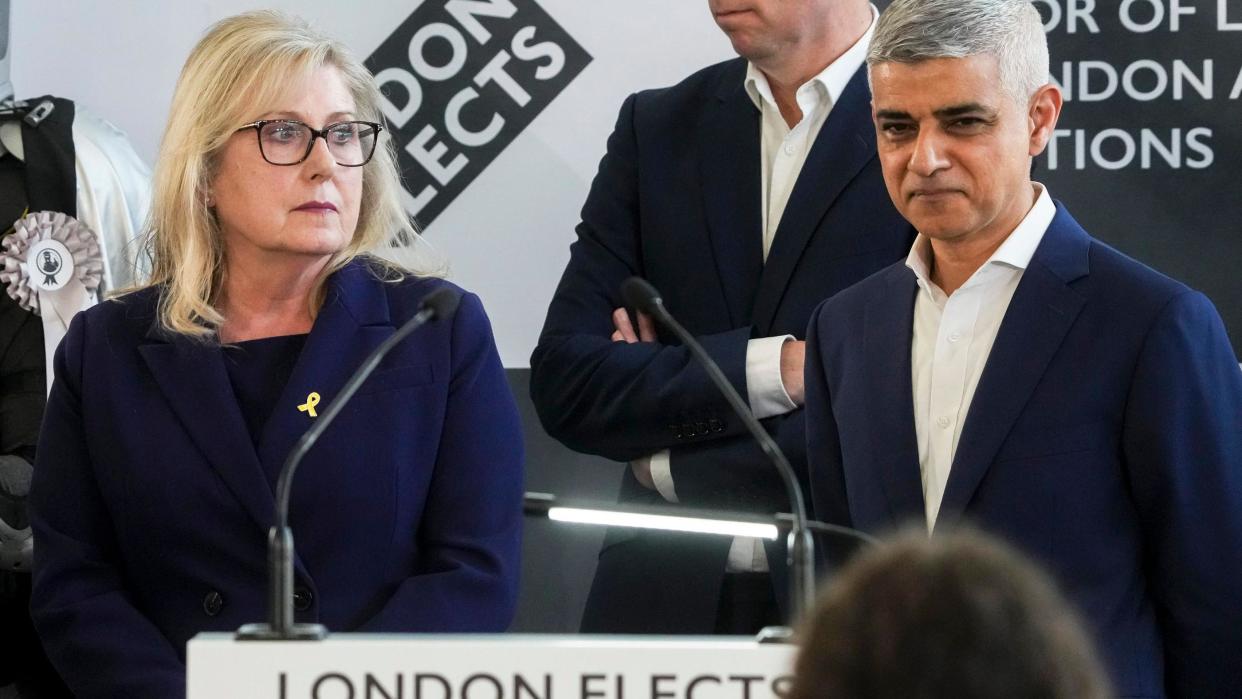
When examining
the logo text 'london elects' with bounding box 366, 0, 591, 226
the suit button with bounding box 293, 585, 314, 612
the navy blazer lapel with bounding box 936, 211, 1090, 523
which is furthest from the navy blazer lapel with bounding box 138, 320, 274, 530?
the logo text 'london elects' with bounding box 366, 0, 591, 226

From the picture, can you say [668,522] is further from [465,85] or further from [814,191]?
[465,85]

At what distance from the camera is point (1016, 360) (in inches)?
104

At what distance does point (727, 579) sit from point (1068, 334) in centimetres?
104

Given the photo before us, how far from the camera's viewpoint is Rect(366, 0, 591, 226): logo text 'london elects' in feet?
13.7

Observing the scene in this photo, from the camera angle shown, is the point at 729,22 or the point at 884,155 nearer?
the point at 884,155

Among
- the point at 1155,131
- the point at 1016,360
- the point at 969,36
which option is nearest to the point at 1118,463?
the point at 1016,360

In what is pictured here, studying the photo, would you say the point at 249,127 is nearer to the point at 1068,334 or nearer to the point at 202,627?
the point at 202,627

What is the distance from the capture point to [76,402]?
9.56 feet

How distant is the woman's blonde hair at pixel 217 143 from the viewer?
290cm

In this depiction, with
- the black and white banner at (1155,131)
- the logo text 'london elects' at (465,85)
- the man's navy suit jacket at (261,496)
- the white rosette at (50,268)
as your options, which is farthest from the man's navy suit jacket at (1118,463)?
the white rosette at (50,268)

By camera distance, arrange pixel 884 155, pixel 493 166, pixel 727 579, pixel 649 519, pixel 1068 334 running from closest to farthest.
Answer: pixel 649 519 → pixel 1068 334 → pixel 884 155 → pixel 727 579 → pixel 493 166

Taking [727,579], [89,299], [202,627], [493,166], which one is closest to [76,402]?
[202,627]

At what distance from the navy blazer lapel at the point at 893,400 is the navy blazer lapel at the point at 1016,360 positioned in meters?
0.08

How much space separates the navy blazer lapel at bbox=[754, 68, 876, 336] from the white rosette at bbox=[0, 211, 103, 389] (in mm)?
1444
